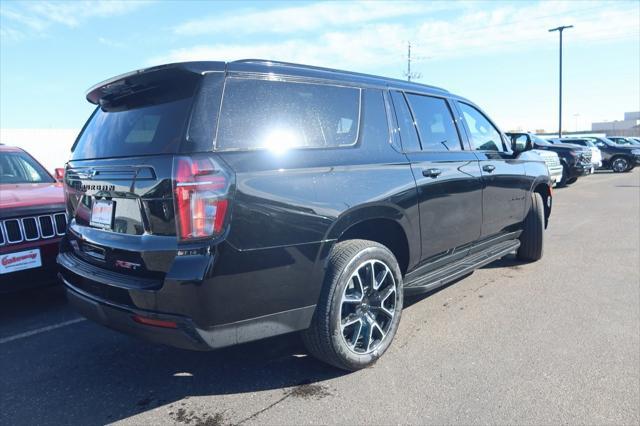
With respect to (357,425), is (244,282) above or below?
above

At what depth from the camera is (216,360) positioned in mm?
3471

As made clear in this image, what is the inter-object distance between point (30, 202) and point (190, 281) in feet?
8.64

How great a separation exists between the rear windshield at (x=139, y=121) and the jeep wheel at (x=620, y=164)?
2573 cm

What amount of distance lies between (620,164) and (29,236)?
85.0 feet

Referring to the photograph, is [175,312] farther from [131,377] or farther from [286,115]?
[286,115]

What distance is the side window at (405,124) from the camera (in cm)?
372

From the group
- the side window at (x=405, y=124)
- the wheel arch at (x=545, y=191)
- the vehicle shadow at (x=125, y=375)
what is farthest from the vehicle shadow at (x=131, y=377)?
the wheel arch at (x=545, y=191)

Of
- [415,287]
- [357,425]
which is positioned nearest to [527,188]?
[415,287]

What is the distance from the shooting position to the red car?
393 centimetres

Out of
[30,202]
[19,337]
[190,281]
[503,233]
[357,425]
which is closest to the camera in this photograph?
[190,281]

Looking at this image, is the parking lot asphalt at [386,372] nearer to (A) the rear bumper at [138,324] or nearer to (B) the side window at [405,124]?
(A) the rear bumper at [138,324]

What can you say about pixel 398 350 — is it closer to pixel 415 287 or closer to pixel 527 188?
pixel 415 287

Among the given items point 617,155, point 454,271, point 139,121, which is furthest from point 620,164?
point 139,121

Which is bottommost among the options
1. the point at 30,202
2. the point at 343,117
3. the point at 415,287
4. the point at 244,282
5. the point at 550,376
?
the point at 550,376
